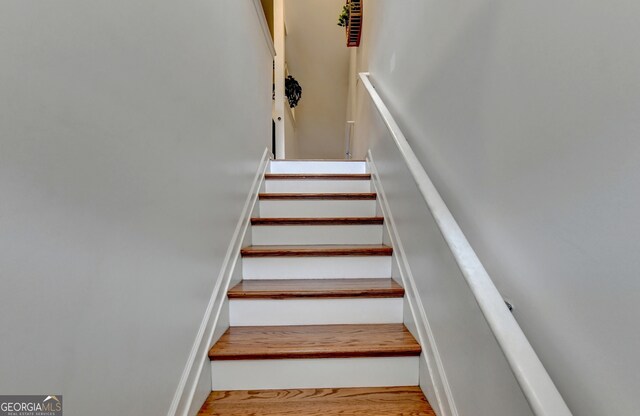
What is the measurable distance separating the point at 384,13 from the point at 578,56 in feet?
6.79

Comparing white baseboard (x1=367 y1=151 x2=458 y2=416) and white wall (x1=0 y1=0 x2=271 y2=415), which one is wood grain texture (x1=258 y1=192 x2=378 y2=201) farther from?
white wall (x1=0 y1=0 x2=271 y2=415)

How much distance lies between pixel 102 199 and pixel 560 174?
96 cm

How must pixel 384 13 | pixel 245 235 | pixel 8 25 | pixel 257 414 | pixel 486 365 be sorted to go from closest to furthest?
pixel 8 25 → pixel 486 365 → pixel 257 414 → pixel 245 235 → pixel 384 13

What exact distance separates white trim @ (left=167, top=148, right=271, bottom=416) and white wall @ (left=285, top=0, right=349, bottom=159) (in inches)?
188

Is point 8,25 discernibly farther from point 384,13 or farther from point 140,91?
point 384,13

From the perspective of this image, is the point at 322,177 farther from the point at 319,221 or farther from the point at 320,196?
the point at 319,221

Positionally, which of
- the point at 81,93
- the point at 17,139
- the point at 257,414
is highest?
the point at 81,93

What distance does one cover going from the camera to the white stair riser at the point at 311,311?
157 cm

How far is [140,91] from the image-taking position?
2.89 feet

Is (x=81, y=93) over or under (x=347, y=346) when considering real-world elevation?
over

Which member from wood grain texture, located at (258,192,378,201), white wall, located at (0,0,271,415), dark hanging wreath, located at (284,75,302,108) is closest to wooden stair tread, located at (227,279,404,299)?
white wall, located at (0,0,271,415)

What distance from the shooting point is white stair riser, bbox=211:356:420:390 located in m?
1.32

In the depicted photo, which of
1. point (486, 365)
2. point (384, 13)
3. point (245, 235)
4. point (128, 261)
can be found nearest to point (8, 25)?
point (128, 261)

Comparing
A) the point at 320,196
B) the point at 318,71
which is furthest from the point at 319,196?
the point at 318,71
